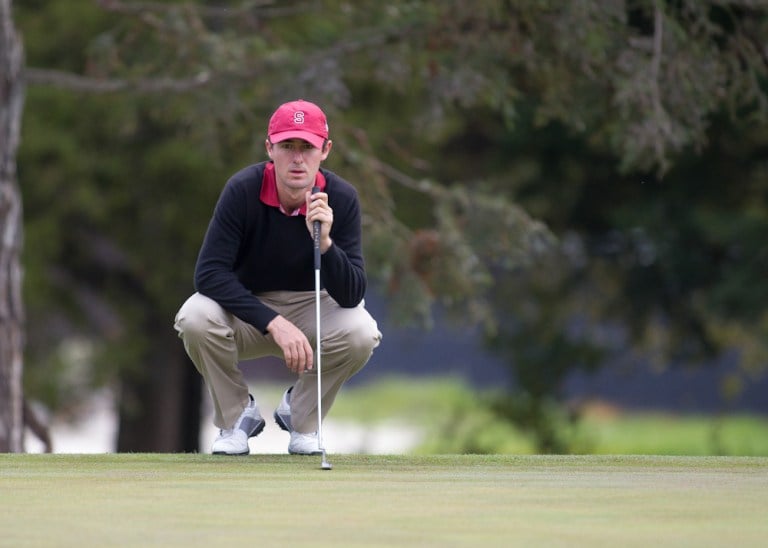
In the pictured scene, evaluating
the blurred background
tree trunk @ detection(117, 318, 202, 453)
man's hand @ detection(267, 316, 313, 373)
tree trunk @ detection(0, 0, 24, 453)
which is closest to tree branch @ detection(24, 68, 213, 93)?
the blurred background

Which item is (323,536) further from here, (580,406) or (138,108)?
(580,406)

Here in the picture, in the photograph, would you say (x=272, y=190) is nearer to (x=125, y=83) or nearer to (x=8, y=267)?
(x=8, y=267)

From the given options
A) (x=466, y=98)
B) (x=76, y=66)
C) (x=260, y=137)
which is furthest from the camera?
(x=76, y=66)

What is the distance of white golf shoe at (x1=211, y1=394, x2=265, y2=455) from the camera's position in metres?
6.33

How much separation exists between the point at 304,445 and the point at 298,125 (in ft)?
4.50

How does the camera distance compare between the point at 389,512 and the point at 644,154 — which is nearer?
the point at 389,512

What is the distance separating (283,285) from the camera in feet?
21.0

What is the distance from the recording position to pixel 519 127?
573 inches

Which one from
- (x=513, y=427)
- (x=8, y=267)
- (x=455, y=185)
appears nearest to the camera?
(x=8, y=267)

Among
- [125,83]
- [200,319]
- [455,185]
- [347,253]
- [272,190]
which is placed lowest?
[200,319]

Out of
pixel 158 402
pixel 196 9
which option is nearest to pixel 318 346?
pixel 196 9

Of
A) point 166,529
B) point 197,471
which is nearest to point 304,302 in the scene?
point 197,471

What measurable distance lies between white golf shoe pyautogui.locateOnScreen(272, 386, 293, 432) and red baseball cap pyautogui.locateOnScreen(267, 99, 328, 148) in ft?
4.02

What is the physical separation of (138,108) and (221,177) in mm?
1067
